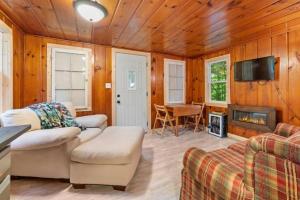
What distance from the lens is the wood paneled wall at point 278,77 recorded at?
9.34 feet

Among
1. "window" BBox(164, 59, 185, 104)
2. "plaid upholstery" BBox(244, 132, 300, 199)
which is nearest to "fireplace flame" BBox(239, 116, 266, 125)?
"window" BBox(164, 59, 185, 104)

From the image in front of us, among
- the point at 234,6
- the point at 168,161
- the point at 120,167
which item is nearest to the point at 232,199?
the point at 120,167

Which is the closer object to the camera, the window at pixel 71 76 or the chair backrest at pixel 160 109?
the window at pixel 71 76

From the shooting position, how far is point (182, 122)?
5039 millimetres

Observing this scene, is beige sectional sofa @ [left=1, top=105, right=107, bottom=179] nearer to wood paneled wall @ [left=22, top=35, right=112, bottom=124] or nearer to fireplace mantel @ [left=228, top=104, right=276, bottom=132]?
wood paneled wall @ [left=22, top=35, right=112, bottom=124]

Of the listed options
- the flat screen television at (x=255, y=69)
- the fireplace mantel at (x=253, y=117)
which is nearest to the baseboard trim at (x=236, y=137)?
the fireplace mantel at (x=253, y=117)

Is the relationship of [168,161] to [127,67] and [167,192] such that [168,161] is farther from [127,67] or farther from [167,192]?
[127,67]

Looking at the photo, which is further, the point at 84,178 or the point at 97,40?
the point at 97,40

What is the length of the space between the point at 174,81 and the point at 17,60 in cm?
349

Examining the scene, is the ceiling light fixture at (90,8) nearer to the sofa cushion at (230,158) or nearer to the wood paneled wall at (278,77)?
the sofa cushion at (230,158)

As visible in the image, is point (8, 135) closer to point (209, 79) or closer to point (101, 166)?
point (101, 166)

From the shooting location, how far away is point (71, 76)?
3.61m

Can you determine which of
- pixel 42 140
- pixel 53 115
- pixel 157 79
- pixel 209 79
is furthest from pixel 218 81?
pixel 42 140

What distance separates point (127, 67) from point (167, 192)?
9.86 feet
